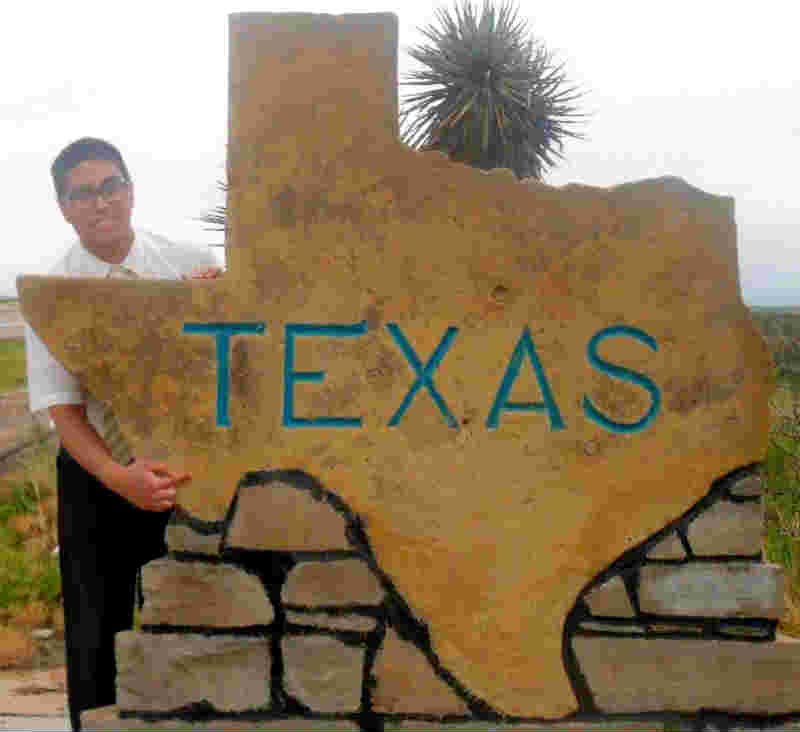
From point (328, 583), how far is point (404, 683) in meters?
0.34

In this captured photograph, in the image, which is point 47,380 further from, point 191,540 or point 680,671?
point 680,671

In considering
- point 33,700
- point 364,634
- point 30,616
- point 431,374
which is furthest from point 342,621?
point 30,616

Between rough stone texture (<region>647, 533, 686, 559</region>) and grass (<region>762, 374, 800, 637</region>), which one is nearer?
rough stone texture (<region>647, 533, 686, 559</region>)

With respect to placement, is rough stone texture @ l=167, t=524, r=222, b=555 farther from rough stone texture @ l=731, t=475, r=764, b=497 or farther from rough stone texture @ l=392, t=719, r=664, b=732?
rough stone texture @ l=731, t=475, r=764, b=497

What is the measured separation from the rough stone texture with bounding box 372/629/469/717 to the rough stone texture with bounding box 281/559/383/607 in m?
0.14

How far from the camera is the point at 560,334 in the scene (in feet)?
9.35

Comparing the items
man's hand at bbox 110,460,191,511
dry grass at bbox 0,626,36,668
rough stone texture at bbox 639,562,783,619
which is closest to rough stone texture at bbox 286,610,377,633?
man's hand at bbox 110,460,191,511

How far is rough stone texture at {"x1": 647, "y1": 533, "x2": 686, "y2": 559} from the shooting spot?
2.83 metres

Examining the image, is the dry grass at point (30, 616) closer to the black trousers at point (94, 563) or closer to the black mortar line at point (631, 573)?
the black trousers at point (94, 563)

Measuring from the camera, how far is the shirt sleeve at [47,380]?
9.48 feet

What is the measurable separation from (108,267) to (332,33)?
935 mm

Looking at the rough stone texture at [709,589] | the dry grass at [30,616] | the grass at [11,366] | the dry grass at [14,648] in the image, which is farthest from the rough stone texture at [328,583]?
the grass at [11,366]

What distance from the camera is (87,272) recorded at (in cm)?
304

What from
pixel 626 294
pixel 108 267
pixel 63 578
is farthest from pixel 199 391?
pixel 626 294
